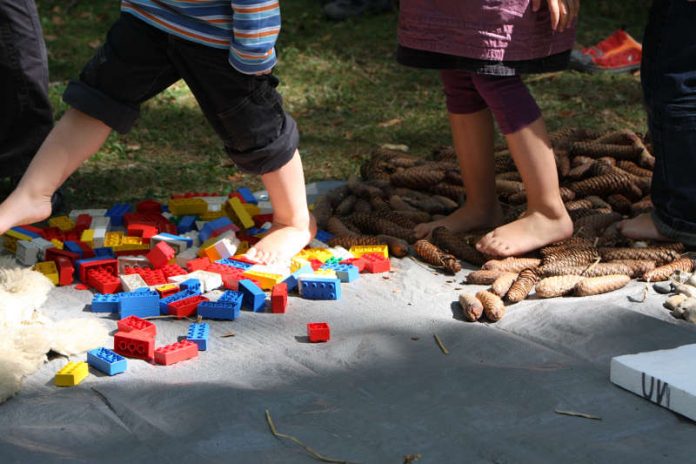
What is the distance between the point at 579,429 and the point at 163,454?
0.78 metres

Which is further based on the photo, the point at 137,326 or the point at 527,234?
the point at 527,234

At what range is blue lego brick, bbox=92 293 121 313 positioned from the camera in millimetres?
2510

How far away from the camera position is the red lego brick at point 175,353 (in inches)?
86.6

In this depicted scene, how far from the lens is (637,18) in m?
6.43

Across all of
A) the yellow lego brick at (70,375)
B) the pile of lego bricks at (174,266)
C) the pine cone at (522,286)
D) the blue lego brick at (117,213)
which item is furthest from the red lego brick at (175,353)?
the blue lego brick at (117,213)

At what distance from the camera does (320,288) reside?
262 centimetres

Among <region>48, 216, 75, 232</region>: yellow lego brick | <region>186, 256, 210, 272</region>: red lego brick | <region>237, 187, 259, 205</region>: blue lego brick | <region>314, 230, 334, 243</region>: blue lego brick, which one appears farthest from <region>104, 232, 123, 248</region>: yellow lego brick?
<region>314, 230, 334, 243</region>: blue lego brick

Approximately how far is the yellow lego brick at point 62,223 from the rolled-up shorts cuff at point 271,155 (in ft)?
2.18

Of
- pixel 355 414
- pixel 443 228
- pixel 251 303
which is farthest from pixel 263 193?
pixel 355 414

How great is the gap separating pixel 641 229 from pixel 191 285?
1.35 m

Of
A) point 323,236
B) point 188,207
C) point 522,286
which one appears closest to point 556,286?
point 522,286

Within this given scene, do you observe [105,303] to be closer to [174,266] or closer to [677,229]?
[174,266]

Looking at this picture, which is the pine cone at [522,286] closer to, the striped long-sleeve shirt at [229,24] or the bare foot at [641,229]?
the bare foot at [641,229]

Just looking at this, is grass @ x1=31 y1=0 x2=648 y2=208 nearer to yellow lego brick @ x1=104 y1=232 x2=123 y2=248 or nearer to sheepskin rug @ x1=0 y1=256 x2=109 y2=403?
yellow lego brick @ x1=104 y1=232 x2=123 y2=248
